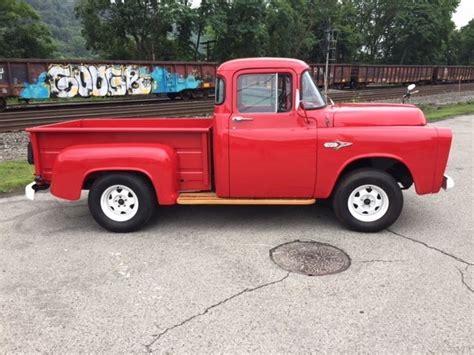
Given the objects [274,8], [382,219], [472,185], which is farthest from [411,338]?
[274,8]

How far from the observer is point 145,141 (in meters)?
5.55

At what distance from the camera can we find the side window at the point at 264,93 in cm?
539

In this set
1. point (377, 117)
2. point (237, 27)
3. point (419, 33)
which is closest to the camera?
point (377, 117)

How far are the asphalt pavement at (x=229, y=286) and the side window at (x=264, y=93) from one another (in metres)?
1.53

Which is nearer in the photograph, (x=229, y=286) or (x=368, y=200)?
(x=229, y=286)

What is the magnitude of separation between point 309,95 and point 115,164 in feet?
8.27

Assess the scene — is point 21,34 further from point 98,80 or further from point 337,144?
point 337,144

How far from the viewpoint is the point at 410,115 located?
548 centimetres

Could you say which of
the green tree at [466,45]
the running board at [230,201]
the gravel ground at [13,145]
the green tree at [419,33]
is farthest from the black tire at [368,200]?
the green tree at [466,45]

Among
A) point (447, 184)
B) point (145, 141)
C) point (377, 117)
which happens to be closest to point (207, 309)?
point (145, 141)

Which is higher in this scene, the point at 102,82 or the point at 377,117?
the point at 377,117

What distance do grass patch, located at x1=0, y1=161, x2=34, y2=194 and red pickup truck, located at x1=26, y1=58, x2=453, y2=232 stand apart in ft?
7.32

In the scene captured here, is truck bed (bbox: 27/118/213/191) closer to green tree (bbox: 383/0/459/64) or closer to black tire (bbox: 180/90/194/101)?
black tire (bbox: 180/90/194/101)

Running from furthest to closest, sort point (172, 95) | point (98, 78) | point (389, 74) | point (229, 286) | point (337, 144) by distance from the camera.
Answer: point (389, 74) < point (172, 95) < point (98, 78) < point (337, 144) < point (229, 286)
